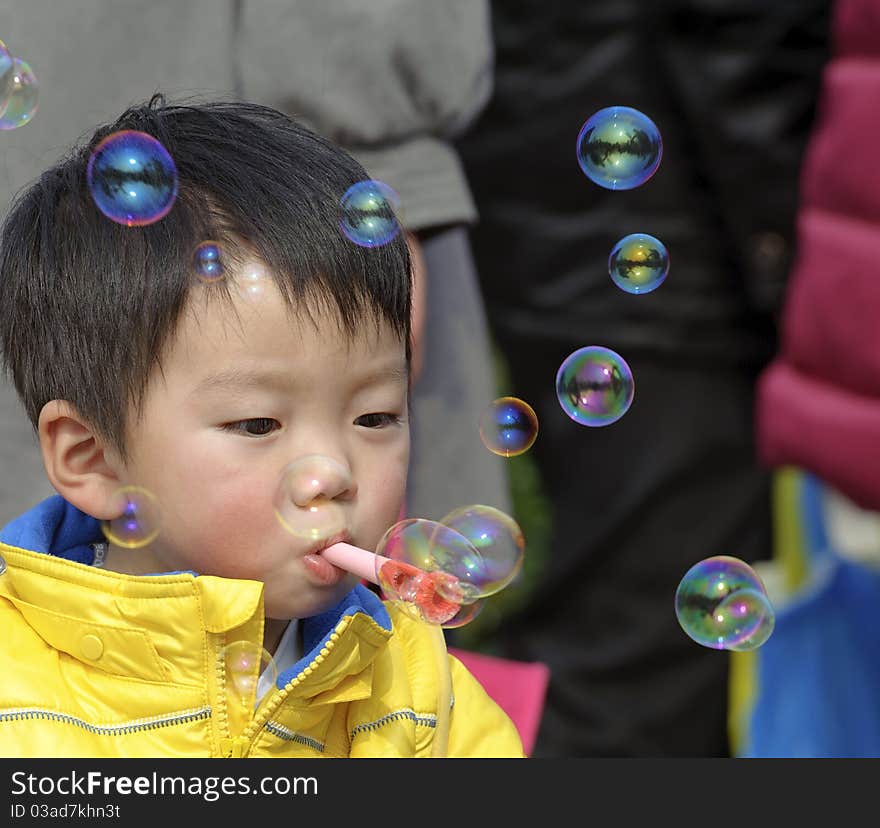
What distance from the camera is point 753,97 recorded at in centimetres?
239

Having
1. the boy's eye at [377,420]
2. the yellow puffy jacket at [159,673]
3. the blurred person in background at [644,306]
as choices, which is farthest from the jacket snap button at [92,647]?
the blurred person in background at [644,306]

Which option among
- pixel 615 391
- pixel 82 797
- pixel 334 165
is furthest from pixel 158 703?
pixel 615 391

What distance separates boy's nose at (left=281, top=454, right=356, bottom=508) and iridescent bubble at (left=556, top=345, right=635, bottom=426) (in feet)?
1.35

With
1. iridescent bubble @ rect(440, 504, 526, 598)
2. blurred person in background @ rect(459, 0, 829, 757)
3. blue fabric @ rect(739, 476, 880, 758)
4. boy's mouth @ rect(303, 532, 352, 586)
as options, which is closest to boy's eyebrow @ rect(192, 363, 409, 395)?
boy's mouth @ rect(303, 532, 352, 586)

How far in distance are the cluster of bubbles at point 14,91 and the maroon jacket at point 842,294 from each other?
1128 millimetres

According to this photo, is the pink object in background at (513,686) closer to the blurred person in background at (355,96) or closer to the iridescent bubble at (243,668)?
the blurred person in background at (355,96)

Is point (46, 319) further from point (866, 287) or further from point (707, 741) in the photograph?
point (707, 741)

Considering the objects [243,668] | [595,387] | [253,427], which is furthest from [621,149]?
[243,668]

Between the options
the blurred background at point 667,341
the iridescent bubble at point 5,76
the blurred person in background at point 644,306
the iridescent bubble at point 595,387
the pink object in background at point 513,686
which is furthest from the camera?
the blurred person in background at point 644,306

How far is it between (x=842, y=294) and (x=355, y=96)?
0.77 metres

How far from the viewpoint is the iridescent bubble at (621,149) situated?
1.36 m

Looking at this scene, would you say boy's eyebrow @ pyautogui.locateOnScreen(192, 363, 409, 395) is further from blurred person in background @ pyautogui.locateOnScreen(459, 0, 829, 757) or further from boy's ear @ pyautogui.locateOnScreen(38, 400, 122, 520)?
blurred person in background @ pyautogui.locateOnScreen(459, 0, 829, 757)

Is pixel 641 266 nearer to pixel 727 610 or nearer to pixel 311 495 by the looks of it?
pixel 727 610

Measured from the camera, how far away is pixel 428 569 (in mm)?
1054
